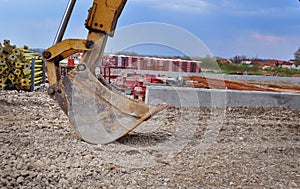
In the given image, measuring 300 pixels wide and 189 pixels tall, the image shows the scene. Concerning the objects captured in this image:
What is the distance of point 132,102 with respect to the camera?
4.61 m

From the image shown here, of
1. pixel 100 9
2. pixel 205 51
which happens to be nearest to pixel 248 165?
pixel 205 51

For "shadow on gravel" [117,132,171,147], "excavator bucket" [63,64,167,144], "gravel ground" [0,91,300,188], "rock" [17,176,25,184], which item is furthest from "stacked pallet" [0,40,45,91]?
"rock" [17,176,25,184]

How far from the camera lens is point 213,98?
25.4 ft

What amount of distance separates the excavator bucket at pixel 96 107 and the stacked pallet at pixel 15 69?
5609 mm

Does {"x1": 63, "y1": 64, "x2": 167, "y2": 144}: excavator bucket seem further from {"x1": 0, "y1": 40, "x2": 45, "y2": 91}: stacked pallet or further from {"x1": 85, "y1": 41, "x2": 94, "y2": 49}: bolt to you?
{"x1": 0, "y1": 40, "x2": 45, "y2": 91}: stacked pallet

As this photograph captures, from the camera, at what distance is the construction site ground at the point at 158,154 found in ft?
11.6

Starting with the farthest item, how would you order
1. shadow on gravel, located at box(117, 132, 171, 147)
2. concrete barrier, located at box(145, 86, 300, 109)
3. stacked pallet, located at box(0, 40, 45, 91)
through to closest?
stacked pallet, located at box(0, 40, 45, 91)
concrete barrier, located at box(145, 86, 300, 109)
shadow on gravel, located at box(117, 132, 171, 147)

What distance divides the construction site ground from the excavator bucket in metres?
0.23

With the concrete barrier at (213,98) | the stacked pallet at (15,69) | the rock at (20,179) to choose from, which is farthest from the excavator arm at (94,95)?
the stacked pallet at (15,69)

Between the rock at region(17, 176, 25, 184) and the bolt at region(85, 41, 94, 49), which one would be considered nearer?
the rock at region(17, 176, 25, 184)

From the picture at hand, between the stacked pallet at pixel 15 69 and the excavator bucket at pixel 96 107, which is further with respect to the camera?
the stacked pallet at pixel 15 69

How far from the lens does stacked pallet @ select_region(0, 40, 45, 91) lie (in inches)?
379

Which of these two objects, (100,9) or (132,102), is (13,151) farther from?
(100,9)

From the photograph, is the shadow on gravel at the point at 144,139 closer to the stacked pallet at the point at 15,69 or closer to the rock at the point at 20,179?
the rock at the point at 20,179
